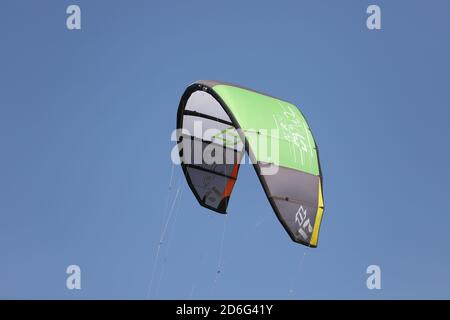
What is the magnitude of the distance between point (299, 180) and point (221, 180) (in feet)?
11.2

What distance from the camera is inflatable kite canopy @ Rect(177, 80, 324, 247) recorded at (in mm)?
15172

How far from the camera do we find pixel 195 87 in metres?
16.6

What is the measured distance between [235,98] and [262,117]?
68cm

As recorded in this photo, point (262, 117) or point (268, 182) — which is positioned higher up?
point (262, 117)

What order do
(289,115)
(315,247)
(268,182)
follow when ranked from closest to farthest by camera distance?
(268,182) → (315,247) → (289,115)

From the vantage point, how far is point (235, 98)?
1589 cm

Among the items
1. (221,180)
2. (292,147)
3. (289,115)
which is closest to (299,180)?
(292,147)

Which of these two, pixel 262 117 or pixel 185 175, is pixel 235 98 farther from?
pixel 185 175

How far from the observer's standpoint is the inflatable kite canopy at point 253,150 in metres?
15.2

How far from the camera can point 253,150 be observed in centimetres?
1488
